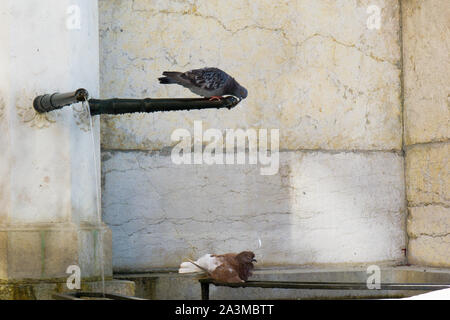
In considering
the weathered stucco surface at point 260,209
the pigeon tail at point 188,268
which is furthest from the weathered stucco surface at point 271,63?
the pigeon tail at point 188,268

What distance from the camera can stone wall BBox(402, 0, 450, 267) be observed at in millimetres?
4156

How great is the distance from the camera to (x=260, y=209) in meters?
4.24

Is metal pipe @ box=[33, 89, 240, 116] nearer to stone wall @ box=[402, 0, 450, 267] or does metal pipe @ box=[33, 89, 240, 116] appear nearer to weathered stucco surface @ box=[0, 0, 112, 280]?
weathered stucco surface @ box=[0, 0, 112, 280]

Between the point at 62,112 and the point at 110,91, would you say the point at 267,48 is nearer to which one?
the point at 110,91

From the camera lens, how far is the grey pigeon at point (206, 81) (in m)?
3.55

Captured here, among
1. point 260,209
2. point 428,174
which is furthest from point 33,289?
point 428,174

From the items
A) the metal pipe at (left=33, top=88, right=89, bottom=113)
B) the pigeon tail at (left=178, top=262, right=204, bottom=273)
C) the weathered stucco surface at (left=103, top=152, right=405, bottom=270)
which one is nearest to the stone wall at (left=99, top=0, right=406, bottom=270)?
the weathered stucco surface at (left=103, top=152, right=405, bottom=270)

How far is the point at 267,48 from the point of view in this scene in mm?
4293

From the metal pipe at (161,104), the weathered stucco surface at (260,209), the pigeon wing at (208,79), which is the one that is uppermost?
the pigeon wing at (208,79)

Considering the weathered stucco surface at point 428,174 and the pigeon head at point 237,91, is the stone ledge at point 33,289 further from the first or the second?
the weathered stucco surface at point 428,174

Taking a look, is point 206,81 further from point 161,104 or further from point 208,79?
point 161,104

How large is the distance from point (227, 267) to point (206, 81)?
0.79 m

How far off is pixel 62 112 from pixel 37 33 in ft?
1.11
